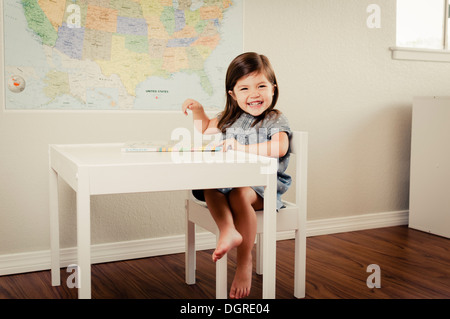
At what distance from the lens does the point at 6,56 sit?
1924 millimetres

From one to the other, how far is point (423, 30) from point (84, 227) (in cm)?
265

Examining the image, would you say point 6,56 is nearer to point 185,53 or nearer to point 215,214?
point 185,53

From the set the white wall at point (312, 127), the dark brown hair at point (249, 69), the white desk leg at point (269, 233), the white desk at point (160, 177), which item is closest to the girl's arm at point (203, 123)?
the dark brown hair at point (249, 69)

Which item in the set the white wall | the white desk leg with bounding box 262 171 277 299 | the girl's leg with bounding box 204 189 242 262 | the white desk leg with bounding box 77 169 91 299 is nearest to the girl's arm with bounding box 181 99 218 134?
the white wall

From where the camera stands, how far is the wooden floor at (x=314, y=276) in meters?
1.80

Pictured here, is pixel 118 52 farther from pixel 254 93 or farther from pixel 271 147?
pixel 271 147

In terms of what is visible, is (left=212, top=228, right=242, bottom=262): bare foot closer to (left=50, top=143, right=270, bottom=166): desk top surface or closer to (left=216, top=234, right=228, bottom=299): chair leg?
(left=216, top=234, right=228, bottom=299): chair leg

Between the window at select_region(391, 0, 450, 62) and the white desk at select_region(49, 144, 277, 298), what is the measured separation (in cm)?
191

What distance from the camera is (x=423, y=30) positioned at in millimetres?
3023

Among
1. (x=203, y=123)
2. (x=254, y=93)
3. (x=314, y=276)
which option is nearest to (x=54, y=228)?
(x=203, y=123)

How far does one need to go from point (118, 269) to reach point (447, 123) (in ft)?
6.10

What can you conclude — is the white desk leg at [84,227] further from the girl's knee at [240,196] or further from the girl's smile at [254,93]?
the girl's smile at [254,93]

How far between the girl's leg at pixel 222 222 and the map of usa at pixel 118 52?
0.79 m

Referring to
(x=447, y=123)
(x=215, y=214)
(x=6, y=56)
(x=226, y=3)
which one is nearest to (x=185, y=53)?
(x=226, y=3)
